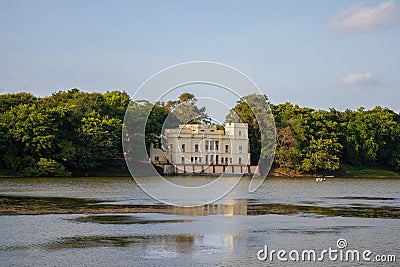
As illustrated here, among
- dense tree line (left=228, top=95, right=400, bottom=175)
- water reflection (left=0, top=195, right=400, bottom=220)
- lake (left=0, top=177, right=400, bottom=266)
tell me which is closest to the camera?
lake (left=0, top=177, right=400, bottom=266)

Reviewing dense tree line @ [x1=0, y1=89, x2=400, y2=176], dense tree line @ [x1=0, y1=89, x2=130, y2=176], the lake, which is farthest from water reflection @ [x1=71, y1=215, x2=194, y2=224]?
dense tree line @ [x1=0, y1=89, x2=130, y2=176]

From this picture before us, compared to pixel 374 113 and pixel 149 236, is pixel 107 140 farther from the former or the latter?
pixel 149 236

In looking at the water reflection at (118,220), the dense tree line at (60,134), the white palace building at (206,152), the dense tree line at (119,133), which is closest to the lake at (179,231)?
the water reflection at (118,220)

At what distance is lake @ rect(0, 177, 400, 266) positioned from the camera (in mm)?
19141

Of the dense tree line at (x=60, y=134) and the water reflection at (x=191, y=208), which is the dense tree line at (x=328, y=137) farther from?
the water reflection at (x=191, y=208)

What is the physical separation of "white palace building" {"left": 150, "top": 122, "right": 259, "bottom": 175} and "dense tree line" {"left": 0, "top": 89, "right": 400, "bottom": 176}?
2.29m

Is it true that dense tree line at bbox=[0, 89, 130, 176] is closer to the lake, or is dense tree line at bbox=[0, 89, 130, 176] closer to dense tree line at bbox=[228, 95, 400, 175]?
→ dense tree line at bbox=[228, 95, 400, 175]

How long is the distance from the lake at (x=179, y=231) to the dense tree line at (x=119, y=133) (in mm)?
26229

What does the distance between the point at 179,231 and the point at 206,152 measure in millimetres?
68217

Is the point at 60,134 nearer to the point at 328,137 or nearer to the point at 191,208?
the point at 328,137

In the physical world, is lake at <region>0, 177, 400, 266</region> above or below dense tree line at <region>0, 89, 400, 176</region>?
below

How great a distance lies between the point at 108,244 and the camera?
840 inches

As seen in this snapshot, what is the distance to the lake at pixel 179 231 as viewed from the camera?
1914 cm

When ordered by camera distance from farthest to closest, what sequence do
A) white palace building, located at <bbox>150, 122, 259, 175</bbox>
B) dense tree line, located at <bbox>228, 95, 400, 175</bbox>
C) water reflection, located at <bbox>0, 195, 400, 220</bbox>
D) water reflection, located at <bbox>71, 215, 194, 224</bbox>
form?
dense tree line, located at <bbox>228, 95, 400, 175</bbox> → white palace building, located at <bbox>150, 122, 259, 175</bbox> → water reflection, located at <bbox>0, 195, 400, 220</bbox> → water reflection, located at <bbox>71, 215, 194, 224</bbox>
